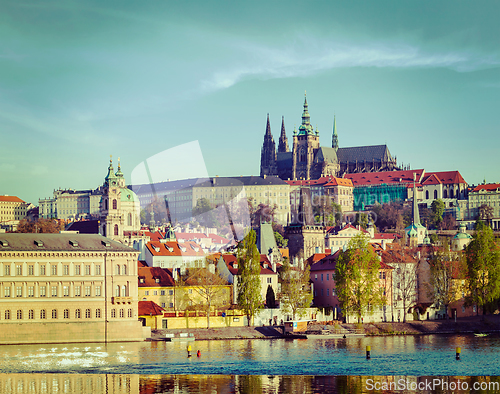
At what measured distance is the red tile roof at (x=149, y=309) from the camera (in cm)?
6269

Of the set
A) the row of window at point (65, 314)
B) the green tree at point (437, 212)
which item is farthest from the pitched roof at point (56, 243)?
the green tree at point (437, 212)

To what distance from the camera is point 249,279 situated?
222ft

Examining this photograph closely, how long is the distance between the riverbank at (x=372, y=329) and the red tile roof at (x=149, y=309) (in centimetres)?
150

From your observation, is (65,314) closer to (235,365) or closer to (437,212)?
(235,365)

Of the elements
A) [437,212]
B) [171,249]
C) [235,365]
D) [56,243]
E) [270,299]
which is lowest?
[235,365]

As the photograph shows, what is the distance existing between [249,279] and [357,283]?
27.3 feet

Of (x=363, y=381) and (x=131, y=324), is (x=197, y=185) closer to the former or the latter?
(x=131, y=324)

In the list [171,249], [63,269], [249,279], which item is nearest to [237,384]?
[63,269]

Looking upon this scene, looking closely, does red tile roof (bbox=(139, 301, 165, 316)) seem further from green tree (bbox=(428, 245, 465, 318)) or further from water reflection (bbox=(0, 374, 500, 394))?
green tree (bbox=(428, 245, 465, 318))

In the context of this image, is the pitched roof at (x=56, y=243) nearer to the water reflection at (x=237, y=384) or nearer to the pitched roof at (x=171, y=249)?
the water reflection at (x=237, y=384)

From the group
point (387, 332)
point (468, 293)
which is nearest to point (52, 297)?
point (387, 332)

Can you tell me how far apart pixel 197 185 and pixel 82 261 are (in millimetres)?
118997

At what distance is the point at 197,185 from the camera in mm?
178625

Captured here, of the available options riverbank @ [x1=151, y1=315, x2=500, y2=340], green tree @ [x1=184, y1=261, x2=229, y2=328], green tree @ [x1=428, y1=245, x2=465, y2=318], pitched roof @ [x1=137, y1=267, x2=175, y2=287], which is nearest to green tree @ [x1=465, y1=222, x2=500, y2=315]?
green tree @ [x1=428, y1=245, x2=465, y2=318]
